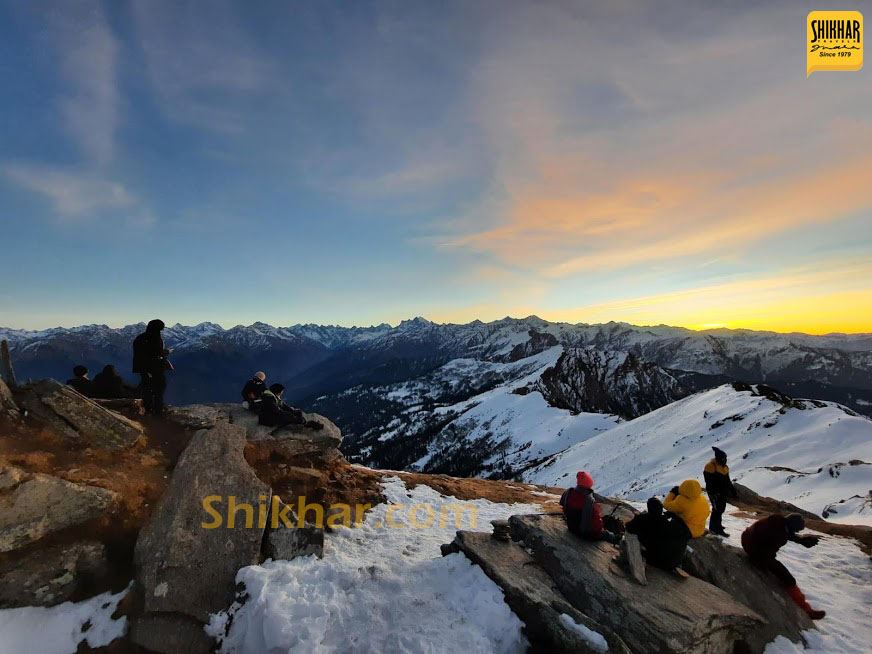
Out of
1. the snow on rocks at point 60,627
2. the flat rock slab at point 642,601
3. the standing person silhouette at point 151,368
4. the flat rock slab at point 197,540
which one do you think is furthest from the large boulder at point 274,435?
the flat rock slab at point 642,601

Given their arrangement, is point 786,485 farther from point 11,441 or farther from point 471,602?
point 11,441

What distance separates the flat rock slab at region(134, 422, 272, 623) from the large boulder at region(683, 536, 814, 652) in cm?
1301

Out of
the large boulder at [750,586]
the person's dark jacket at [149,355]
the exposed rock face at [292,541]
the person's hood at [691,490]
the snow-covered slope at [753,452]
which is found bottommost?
the snow-covered slope at [753,452]

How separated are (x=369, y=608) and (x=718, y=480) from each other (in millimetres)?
16082

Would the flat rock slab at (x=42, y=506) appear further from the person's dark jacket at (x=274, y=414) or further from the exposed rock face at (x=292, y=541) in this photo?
the person's dark jacket at (x=274, y=414)

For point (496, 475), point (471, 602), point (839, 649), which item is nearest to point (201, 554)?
point (471, 602)

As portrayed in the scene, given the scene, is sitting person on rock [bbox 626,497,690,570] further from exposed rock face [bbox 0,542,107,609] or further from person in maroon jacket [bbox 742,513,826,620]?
exposed rock face [bbox 0,542,107,609]

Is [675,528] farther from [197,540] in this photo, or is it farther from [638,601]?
[197,540]

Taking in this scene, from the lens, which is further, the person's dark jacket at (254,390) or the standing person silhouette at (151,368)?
the person's dark jacket at (254,390)

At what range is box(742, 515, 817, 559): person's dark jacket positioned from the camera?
41.1 ft

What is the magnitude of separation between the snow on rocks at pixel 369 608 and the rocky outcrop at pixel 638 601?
1219 millimetres

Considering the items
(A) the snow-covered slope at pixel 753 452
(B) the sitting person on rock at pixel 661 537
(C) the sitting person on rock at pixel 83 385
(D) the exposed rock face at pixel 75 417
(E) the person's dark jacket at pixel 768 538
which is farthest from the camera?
(A) the snow-covered slope at pixel 753 452

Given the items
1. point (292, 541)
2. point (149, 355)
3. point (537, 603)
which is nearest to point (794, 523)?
point (537, 603)

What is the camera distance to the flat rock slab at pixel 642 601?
29.0 feet
